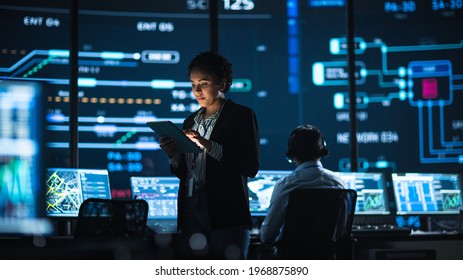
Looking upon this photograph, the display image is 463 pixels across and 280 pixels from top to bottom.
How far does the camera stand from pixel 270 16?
9867 mm

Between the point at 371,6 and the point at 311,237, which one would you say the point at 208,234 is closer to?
the point at 311,237

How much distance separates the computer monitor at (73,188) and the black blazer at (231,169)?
1.85m

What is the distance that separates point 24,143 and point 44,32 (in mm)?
8736

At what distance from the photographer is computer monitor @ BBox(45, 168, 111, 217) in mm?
4578

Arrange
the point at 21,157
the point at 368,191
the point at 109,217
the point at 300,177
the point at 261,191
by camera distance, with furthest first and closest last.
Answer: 1. the point at 368,191
2. the point at 261,191
3. the point at 109,217
4. the point at 300,177
5. the point at 21,157

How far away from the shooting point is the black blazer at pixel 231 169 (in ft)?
9.11

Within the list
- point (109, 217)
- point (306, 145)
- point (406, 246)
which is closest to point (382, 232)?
point (406, 246)

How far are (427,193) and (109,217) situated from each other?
2.28m

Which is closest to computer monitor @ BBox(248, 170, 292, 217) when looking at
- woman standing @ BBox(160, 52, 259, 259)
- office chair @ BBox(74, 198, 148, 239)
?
office chair @ BBox(74, 198, 148, 239)

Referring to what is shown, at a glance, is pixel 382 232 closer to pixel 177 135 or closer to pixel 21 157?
pixel 177 135

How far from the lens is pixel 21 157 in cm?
97

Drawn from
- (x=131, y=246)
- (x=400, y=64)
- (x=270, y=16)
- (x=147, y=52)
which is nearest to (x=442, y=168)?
(x=400, y=64)

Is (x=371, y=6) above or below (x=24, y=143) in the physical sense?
above

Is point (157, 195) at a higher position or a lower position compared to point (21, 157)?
lower
